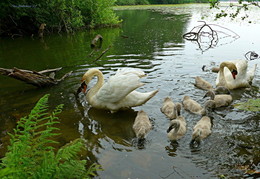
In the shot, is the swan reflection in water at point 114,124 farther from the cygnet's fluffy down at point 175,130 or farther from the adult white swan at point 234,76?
the adult white swan at point 234,76

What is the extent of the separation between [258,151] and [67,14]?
77.6 ft

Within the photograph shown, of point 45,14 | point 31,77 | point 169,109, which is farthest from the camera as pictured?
point 45,14

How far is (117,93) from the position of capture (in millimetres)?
6699

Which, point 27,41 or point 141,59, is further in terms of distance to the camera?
point 27,41

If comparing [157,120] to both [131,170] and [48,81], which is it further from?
[48,81]

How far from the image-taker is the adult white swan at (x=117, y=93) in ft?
21.8

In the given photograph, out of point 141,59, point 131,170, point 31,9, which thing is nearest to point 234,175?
point 131,170

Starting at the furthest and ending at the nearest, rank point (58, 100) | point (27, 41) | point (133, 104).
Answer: point (27, 41)
point (58, 100)
point (133, 104)

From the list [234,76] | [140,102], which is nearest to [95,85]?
[140,102]

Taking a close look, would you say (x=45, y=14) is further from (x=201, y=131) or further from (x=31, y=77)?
(x=201, y=131)

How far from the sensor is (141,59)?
13156mm

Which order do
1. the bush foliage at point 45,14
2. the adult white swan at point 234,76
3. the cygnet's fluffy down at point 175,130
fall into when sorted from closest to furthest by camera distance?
1. the cygnet's fluffy down at point 175,130
2. the adult white swan at point 234,76
3. the bush foliage at point 45,14

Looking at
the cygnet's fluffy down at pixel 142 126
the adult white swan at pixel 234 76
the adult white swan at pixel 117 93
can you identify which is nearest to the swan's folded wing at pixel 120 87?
the adult white swan at pixel 117 93

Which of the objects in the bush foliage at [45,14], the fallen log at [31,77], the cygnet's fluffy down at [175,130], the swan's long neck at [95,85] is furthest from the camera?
the bush foliage at [45,14]
